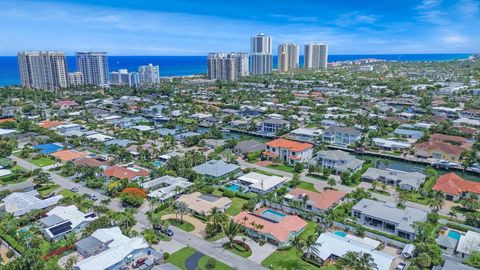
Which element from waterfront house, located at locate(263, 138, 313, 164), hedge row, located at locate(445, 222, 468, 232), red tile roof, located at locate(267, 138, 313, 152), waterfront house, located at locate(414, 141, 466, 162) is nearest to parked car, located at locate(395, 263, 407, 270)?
hedge row, located at locate(445, 222, 468, 232)

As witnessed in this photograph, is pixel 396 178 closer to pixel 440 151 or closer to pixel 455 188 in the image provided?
pixel 455 188

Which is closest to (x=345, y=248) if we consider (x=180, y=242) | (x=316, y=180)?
(x=180, y=242)

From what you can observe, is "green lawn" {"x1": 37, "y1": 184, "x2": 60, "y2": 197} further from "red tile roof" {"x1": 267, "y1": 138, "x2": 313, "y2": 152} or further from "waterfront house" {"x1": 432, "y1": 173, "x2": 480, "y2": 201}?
"waterfront house" {"x1": 432, "y1": 173, "x2": 480, "y2": 201}

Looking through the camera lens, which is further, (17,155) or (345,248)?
(17,155)

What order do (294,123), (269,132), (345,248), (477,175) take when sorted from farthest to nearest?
(294,123), (269,132), (477,175), (345,248)

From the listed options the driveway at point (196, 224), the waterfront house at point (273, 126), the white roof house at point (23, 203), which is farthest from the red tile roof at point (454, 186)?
the white roof house at point (23, 203)

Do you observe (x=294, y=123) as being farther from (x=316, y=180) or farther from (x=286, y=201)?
(x=286, y=201)
